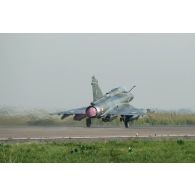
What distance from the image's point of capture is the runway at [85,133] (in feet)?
82.9

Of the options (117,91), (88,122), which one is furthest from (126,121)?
(88,122)

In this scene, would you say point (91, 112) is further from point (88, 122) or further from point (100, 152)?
point (100, 152)

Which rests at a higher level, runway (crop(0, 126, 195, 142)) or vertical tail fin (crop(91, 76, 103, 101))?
vertical tail fin (crop(91, 76, 103, 101))

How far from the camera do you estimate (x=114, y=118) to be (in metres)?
28.0

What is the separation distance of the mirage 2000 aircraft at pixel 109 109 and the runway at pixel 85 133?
73 centimetres

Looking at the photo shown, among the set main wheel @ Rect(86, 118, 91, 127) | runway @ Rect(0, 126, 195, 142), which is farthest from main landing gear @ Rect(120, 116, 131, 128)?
main wheel @ Rect(86, 118, 91, 127)

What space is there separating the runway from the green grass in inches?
96.6

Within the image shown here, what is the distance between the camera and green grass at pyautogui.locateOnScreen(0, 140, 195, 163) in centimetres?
1939

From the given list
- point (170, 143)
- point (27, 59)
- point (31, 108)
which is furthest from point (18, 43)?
point (170, 143)

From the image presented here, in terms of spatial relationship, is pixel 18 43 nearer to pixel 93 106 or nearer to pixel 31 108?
pixel 31 108

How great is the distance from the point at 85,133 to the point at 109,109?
2.23 meters

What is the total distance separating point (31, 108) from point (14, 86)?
153cm

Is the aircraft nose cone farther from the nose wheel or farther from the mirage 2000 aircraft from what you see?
the nose wheel

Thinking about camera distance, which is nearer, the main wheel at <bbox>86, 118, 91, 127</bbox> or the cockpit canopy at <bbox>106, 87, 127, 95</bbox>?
the cockpit canopy at <bbox>106, 87, 127, 95</bbox>
